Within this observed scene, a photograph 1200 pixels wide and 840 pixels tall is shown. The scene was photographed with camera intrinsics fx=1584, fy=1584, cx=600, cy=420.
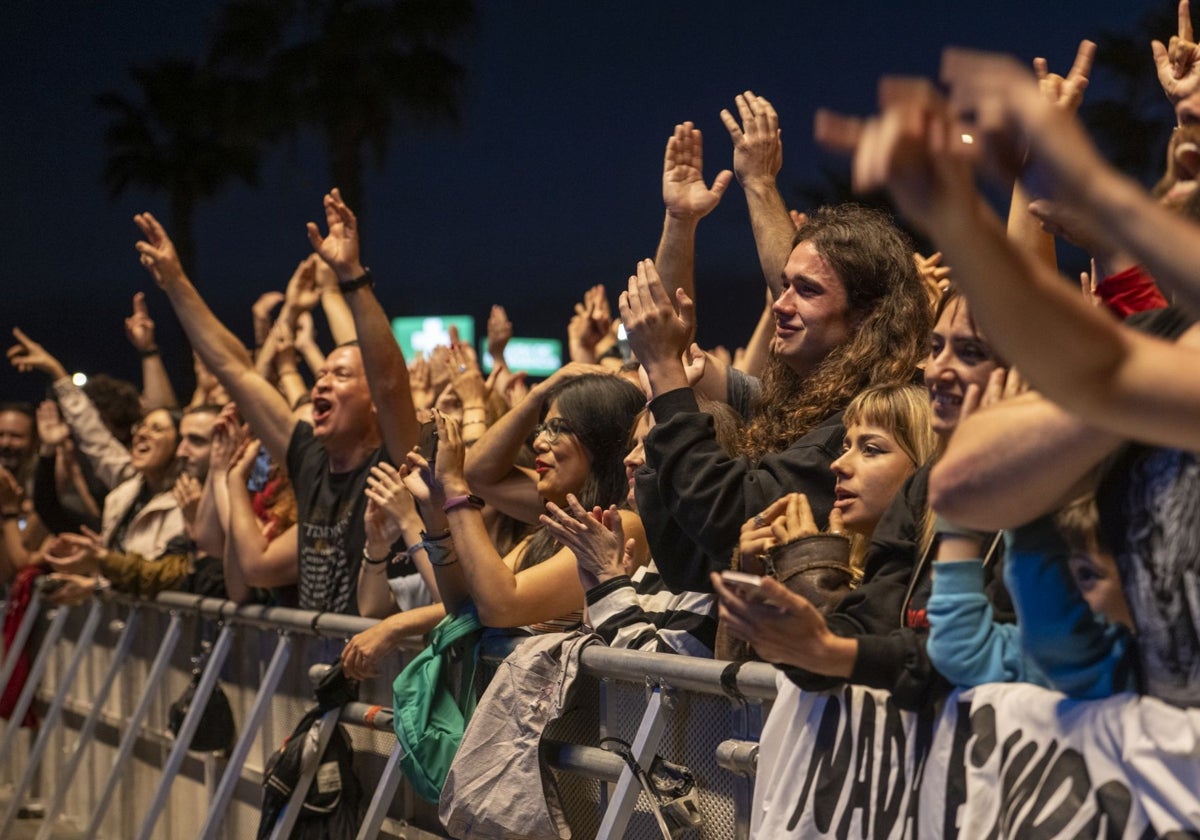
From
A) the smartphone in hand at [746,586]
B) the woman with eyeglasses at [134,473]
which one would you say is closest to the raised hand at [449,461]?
the smartphone in hand at [746,586]

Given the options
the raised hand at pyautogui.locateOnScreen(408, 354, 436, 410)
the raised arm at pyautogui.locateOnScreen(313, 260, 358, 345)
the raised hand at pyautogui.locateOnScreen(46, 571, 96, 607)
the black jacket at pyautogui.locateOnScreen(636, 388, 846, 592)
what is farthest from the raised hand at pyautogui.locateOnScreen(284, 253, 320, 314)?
the black jacket at pyautogui.locateOnScreen(636, 388, 846, 592)

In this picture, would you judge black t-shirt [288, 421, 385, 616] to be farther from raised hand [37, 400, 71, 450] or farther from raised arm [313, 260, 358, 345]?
raised hand [37, 400, 71, 450]

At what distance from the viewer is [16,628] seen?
8719 millimetres

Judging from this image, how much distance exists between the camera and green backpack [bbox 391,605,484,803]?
13.1ft

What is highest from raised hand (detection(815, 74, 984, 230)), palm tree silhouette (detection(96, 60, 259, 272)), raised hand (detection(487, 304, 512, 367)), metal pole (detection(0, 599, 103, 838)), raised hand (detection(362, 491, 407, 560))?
palm tree silhouette (detection(96, 60, 259, 272))

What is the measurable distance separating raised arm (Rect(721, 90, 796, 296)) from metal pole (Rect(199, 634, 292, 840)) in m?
2.15

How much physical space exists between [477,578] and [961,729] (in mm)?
1839

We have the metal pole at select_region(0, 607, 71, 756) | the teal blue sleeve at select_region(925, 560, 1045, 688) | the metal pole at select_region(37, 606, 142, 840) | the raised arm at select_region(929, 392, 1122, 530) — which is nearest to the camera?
the raised arm at select_region(929, 392, 1122, 530)

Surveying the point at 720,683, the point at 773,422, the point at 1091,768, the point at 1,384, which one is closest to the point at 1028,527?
the point at 1091,768

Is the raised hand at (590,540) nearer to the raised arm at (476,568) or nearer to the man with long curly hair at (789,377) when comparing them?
the man with long curly hair at (789,377)

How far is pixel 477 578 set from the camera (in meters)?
3.90

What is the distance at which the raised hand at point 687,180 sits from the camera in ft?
13.5

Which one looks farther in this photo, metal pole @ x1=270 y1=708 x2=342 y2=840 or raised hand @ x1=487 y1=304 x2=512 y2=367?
raised hand @ x1=487 y1=304 x2=512 y2=367

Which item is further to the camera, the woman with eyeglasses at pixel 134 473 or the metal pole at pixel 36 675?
the metal pole at pixel 36 675
